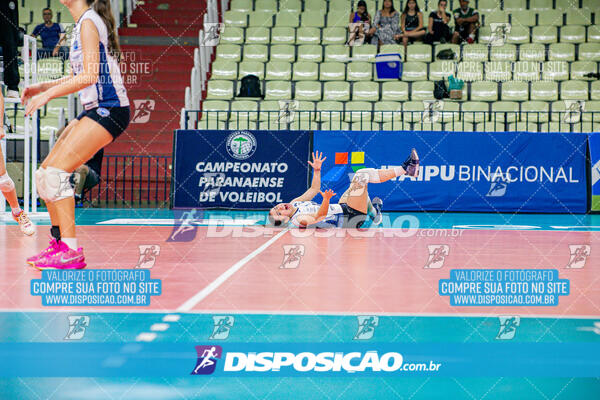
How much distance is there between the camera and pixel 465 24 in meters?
17.1

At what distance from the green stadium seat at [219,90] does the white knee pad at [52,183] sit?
12.5 meters

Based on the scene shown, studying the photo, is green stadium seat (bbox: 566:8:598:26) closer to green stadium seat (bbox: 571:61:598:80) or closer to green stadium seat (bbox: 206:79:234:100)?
green stadium seat (bbox: 571:61:598:80)

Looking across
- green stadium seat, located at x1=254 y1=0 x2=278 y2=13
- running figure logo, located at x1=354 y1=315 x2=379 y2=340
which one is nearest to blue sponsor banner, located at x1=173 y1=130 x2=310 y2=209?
green stadium seat, located at x1=254 y1=0 x2=278 y2=13

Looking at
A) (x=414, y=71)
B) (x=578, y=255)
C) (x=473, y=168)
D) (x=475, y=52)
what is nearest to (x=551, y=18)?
(x=475, y=52)

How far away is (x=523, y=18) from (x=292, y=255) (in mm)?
14037

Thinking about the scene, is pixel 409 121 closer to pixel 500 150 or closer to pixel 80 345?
pixel 500 150

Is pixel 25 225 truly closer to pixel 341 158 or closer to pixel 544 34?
pixel 341 158

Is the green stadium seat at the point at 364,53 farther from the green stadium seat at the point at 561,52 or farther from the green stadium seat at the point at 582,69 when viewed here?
the green stadium seat at the point at 582,69

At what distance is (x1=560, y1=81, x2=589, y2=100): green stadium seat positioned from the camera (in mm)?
16203

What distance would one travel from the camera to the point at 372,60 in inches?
678

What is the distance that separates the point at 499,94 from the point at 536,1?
415 cm

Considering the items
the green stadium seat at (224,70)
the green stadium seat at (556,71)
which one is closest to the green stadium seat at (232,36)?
the green stadium seat at (224,70)

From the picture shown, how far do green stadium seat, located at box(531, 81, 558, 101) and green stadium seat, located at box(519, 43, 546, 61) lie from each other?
0.88m

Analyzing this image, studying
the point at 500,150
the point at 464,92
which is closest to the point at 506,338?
the point at 500,150
